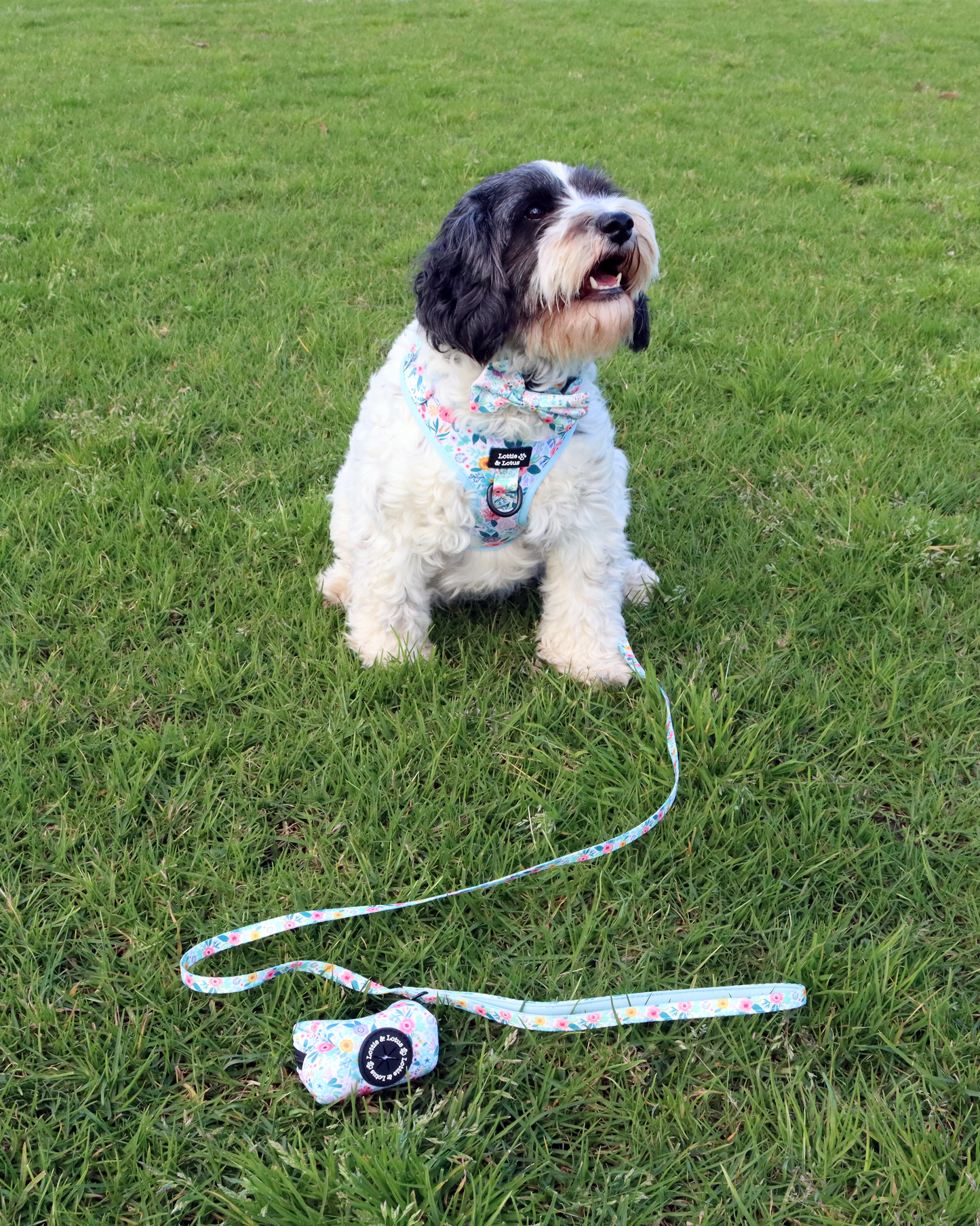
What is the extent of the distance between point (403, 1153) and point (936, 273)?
7.44 m

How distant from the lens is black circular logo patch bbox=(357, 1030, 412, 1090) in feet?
6.89

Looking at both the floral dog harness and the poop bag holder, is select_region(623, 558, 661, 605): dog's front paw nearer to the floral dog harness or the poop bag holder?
the floral dog harness

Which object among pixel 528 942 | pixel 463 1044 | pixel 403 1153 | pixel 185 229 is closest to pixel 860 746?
pixel 528 942

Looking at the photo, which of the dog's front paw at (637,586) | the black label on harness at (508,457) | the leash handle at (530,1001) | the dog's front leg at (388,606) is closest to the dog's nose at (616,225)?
the black label on harness at (508,457)

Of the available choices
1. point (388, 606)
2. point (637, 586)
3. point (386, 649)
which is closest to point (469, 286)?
point (388, 606)

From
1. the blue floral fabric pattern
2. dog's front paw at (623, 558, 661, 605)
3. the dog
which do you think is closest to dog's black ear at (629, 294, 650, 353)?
the dog

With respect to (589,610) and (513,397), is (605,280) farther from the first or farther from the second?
(589,610)

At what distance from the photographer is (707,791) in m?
2.89

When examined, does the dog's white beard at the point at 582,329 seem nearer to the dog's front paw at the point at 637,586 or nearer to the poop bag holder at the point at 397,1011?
the dog's front paw at the point at 637,586

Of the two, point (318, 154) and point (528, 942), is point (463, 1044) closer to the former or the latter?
point (528, 942)

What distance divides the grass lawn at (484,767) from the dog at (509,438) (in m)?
0.25

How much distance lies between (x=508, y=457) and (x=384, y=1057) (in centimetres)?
200

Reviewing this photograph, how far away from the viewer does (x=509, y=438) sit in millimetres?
3115

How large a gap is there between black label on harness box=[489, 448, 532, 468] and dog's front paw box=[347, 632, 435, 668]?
32.7 inches
